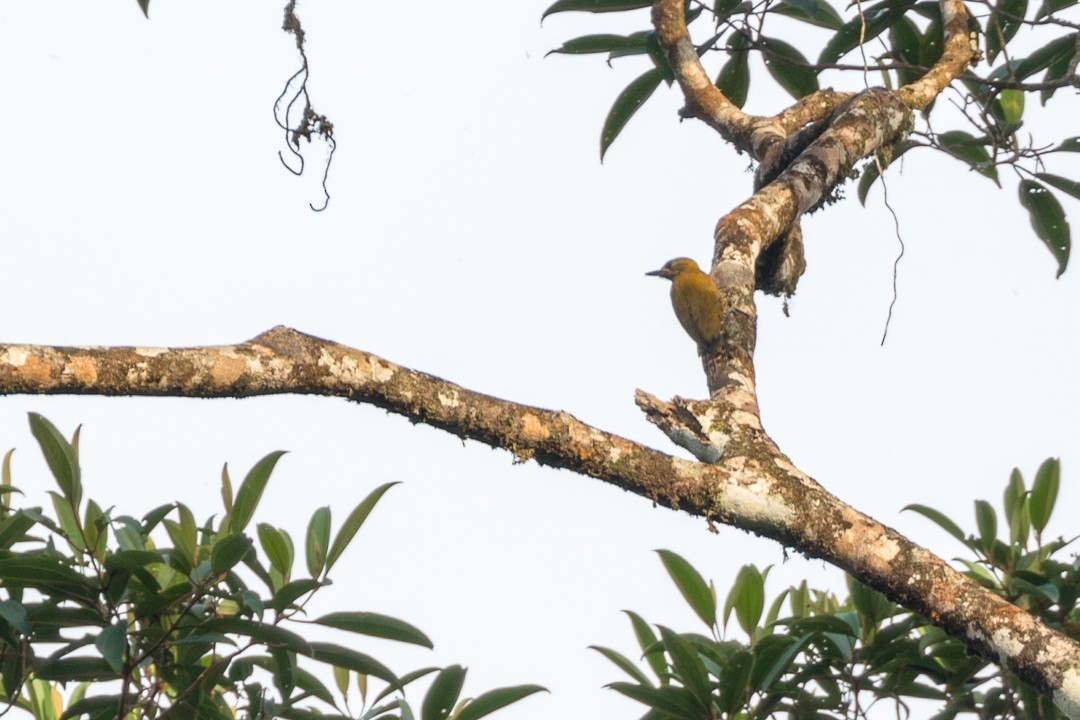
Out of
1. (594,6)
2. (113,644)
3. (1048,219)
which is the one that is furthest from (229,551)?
(1048,219)

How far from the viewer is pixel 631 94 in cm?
432

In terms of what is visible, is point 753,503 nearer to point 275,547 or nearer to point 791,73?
point 275,547

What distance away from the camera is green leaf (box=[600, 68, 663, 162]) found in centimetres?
432

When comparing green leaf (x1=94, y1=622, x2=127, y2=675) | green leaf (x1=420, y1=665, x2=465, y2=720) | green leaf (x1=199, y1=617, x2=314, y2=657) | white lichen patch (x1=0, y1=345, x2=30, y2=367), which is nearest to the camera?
white lichen patch (x1=0, y1=345, x2=30, y2=367)

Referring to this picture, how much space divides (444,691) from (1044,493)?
5.04ft

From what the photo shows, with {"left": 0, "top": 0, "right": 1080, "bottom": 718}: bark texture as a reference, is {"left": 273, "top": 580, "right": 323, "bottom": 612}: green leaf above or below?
below

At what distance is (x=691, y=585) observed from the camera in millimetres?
2834

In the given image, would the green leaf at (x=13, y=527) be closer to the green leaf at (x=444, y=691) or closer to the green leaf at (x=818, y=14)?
the green leaf at (x=444, y=691)

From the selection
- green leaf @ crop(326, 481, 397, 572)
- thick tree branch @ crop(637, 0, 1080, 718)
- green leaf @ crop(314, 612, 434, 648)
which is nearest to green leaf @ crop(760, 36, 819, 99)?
thick tree branch @ crop(637, 0, 1080, 718)

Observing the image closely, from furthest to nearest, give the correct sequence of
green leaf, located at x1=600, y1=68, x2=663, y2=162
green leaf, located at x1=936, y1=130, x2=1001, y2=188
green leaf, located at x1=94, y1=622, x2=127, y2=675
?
green leaf, located at x1=936, y1=130, x2=1001, y2=188
green leaf, located at x1=600, y1=68, x2=663, y2=162
green leaf, located at x1=94, y1=622, x2=127, y2=675

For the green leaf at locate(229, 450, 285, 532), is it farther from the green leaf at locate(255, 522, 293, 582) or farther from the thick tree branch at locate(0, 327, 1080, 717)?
the thick tree branch at locate(0, 327, 1080, 717)

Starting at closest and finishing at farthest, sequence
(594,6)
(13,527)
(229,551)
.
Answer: (229,551), (13,527), (594,6)

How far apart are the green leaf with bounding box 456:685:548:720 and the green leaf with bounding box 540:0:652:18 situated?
8.30 ft

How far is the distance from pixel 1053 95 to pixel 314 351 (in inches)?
135
